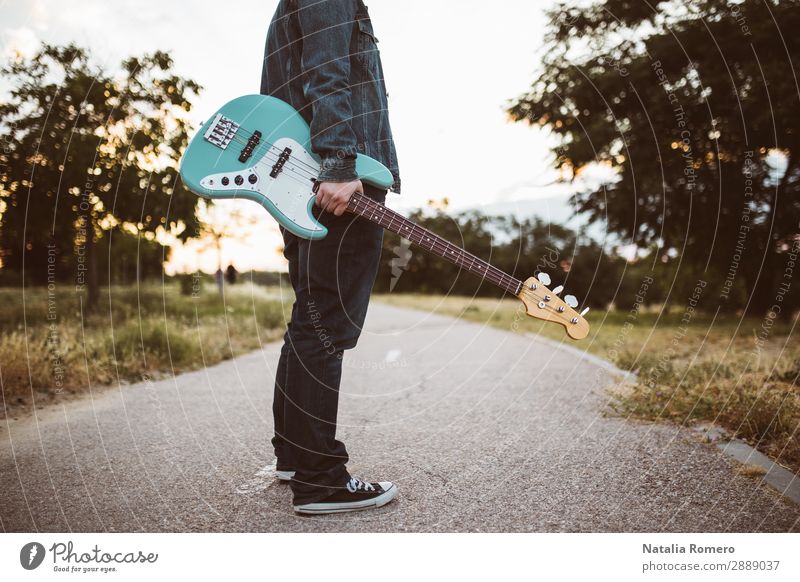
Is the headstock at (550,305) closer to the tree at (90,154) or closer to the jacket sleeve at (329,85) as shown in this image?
the jacket sleeve at (329,85)

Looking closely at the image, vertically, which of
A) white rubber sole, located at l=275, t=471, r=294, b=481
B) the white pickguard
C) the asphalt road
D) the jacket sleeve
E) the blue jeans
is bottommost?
the asphalt road

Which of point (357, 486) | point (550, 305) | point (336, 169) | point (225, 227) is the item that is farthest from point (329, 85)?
point (225, 227)

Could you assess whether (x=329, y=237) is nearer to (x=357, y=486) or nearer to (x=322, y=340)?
(x=322, y=340)

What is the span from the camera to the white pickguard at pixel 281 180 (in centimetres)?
222

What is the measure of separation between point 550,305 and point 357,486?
Answer: 1104mm

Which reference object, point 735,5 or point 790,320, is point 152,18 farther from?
point 790,320

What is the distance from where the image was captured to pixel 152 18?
3082 mm

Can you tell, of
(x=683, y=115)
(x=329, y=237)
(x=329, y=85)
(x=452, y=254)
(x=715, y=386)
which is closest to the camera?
(x=329, y=85)

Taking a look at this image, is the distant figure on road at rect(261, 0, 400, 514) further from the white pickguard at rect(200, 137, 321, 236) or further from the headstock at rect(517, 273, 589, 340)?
the headstock at rect(517, 273, 589, 340)

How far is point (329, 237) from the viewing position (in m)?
2.22

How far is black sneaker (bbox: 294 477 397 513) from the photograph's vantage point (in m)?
2.21

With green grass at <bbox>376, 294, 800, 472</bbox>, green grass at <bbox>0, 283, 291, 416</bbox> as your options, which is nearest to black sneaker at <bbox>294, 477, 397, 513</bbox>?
green grass at <bbox>376, 294, 800, 472</bbox>

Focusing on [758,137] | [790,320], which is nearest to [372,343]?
[758,137]

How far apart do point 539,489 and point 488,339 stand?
6102 mm
